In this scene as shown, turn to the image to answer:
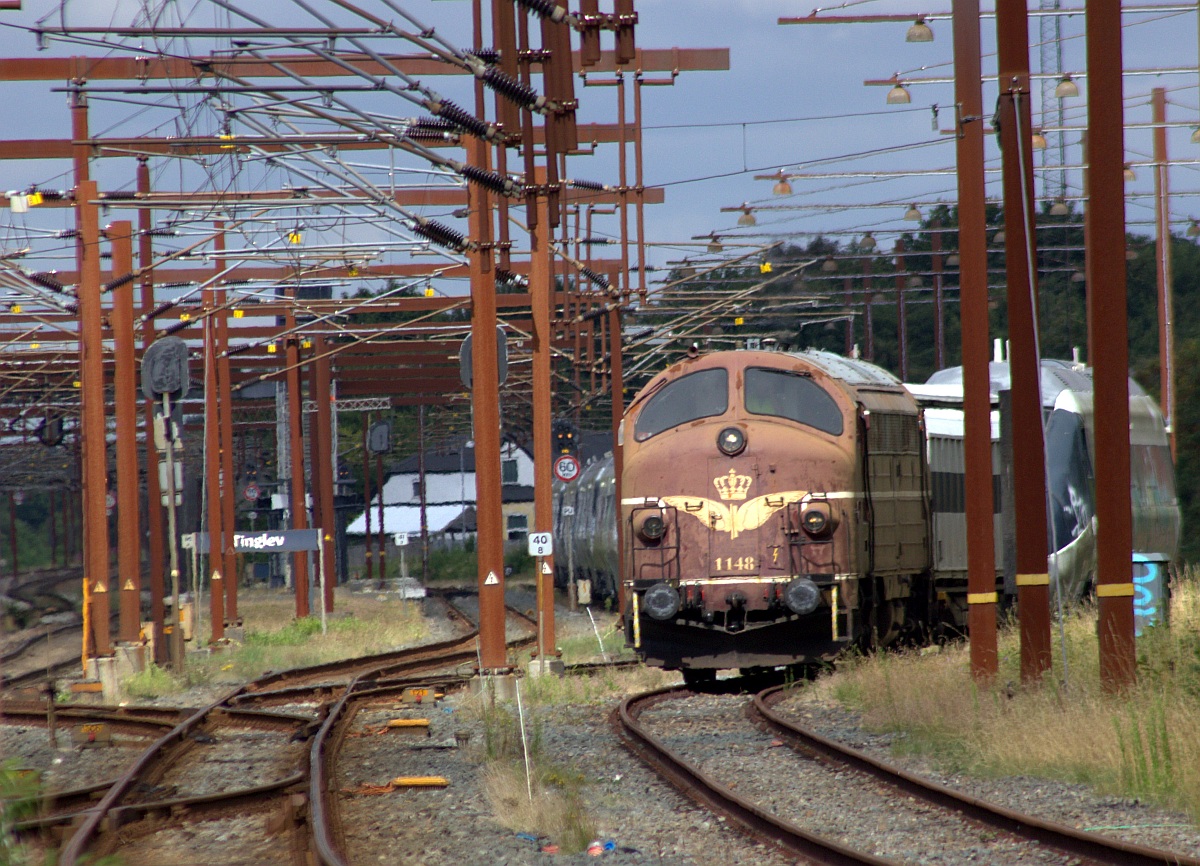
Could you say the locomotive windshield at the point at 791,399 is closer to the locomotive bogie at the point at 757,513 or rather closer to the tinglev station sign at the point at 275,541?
the locomotive bogie at the point at 757,513

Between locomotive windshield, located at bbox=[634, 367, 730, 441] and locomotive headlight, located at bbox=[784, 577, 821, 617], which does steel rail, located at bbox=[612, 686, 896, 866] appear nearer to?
locomotive headlight, located at bbox=[784, 577, 821, 617]

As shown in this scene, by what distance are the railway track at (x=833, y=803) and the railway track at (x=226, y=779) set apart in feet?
8.55

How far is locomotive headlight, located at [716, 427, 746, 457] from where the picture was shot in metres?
16.2

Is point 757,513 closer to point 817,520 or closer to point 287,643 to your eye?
point 817,520

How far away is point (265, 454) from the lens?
285 ft

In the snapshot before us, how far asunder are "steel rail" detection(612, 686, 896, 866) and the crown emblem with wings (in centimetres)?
213

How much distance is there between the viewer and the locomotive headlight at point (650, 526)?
52.9 feet

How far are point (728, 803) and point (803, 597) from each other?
4.98 m

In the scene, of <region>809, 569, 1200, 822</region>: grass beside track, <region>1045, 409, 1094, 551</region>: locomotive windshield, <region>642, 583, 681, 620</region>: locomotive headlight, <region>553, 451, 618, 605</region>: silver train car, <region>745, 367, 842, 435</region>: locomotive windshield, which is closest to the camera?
<region>809, 569, 1200, 822</region>: grass beside track

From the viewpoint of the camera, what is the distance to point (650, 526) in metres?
16.2

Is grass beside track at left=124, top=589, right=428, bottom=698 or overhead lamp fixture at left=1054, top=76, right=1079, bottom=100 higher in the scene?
overhead lamp fixture at left=1054, top=76, right=1079, bottom=100

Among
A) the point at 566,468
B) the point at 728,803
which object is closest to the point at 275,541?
A: the point at 566,468

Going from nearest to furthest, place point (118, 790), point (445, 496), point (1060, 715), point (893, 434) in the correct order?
1. point (118, 790)
2. point (1060, 715)
3. point (893, 434)
4. point (445, 496)

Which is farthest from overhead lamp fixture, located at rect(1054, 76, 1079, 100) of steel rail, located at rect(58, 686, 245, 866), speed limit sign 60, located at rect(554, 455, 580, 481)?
steel rail, located at rect(58, 686, 245, 866)
